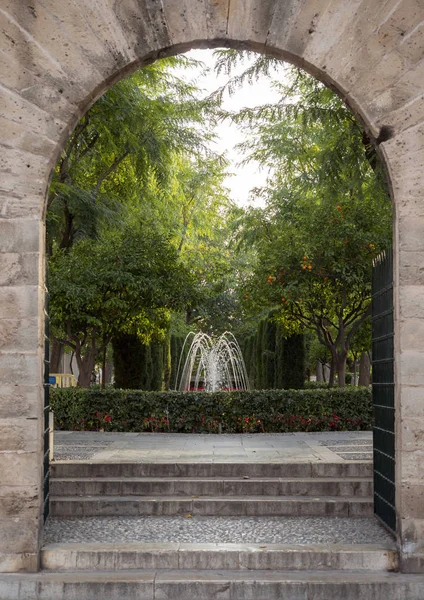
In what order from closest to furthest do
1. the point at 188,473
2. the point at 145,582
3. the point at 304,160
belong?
the point at 145,582, the point at 188,473, the point at 304,160

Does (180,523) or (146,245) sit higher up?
(146,245)

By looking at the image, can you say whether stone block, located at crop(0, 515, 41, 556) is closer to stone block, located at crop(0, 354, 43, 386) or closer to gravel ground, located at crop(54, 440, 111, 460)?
stone block, located at crop(0, 354, 43, 386)

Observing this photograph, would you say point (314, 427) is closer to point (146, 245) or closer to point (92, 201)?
point (146, 245)

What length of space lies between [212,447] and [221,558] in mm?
4677

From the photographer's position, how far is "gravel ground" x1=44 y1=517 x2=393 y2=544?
6.13 metres

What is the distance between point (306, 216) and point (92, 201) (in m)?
4.85

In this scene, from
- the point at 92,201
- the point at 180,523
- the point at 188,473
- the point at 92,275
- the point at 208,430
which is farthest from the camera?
the point at 92,201

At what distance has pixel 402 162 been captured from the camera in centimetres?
550

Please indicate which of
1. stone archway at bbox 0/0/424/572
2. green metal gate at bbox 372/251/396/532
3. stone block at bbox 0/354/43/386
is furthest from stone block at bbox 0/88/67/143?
green metal gate at bbox 372/251/396/532

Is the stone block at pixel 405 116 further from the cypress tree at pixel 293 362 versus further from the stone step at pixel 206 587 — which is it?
the cypress tree at pixel 293 362

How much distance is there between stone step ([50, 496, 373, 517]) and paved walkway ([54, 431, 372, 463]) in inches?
41.2

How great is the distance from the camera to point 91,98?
5.64m

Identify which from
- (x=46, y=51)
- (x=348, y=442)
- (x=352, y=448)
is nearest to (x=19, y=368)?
(x=46, y=51)

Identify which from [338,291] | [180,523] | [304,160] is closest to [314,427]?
[338,291]
